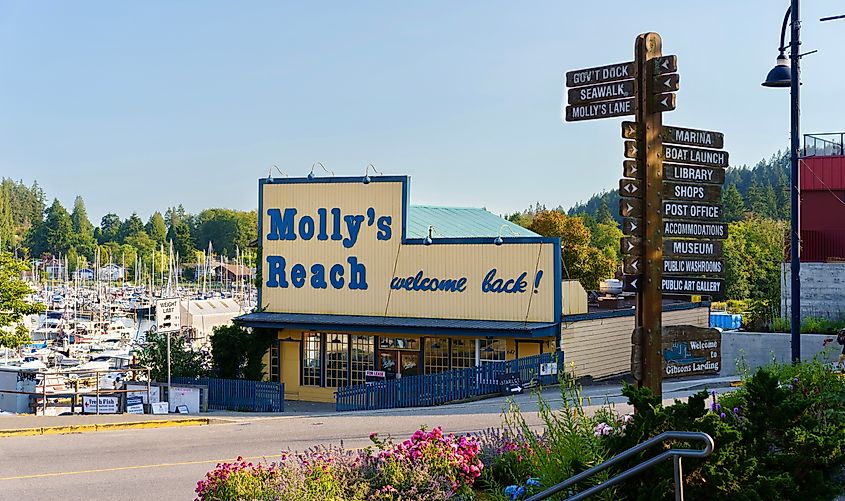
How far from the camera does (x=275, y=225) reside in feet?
125

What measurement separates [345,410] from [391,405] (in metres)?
1.56

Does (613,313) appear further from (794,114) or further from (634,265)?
(634,265)

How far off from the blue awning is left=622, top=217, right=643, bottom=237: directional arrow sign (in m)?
21.7

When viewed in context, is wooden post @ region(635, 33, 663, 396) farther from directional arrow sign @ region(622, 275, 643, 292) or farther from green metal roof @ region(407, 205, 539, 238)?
green metal roof @ region(407, 205, 539, 238)

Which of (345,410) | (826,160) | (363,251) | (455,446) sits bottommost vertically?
(345,410)

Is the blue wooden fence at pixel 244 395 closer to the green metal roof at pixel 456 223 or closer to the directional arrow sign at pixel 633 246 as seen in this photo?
the green metal roof at pixel 456 223

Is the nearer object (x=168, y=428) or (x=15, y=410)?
(x=168, y=428)

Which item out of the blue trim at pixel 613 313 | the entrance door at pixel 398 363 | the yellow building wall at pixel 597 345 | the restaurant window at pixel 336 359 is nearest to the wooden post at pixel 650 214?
the yellow building wall at pixel 597 345

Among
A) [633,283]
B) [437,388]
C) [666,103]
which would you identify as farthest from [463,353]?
[666,103]

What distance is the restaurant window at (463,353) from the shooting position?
1323 inches

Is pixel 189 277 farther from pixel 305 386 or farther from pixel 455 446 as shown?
pixel 455 446

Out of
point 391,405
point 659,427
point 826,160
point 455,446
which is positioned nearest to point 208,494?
point 455,446

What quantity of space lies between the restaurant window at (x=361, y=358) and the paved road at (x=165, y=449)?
10.1 m

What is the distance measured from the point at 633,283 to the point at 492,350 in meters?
23.3
